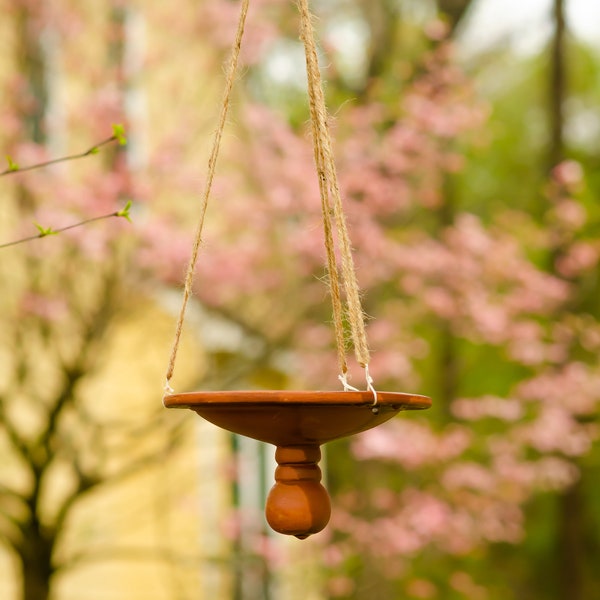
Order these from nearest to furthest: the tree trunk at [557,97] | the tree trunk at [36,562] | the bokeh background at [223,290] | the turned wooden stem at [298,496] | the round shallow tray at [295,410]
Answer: the round shallow tray at [295,410]
the turned wooden stem at [298,496]
the tree trunk at [36,562]
the bokeh background at [223,290]
the tree trunk at [557,97]

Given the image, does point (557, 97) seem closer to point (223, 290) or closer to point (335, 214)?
point (223, 290)

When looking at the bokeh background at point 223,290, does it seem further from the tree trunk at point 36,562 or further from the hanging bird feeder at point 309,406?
the hanging bird feeder at point 309,406

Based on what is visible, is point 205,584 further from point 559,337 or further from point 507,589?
point 507,589

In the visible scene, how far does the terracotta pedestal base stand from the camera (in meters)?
1.78

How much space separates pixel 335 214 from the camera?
196 centimetres

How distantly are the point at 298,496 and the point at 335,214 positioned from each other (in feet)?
1.73

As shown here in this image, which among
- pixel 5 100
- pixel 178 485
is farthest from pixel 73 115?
pixel 178 485

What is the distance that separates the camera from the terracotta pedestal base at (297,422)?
70.0 inches

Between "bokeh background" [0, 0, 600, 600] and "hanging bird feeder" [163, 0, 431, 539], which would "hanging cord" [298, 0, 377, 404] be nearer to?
"hanging bird feeder" [163, 0, 431, 539]

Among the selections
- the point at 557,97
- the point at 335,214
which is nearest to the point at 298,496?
the point at 335,214

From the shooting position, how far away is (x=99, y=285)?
5.95 m

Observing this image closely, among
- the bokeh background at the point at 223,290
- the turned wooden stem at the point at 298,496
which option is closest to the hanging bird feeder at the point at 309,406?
the turned wooden stem at the point at 298,496

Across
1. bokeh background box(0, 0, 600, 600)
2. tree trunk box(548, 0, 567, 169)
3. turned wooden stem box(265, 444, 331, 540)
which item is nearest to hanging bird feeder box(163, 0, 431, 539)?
turned wooden stem box(265, 444, 331, 540)

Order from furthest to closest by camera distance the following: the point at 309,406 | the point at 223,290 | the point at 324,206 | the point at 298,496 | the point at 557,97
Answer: the point at 557,97
the point at 223,290
the point at 324,206
the point at 298,496
the point at 309,406
